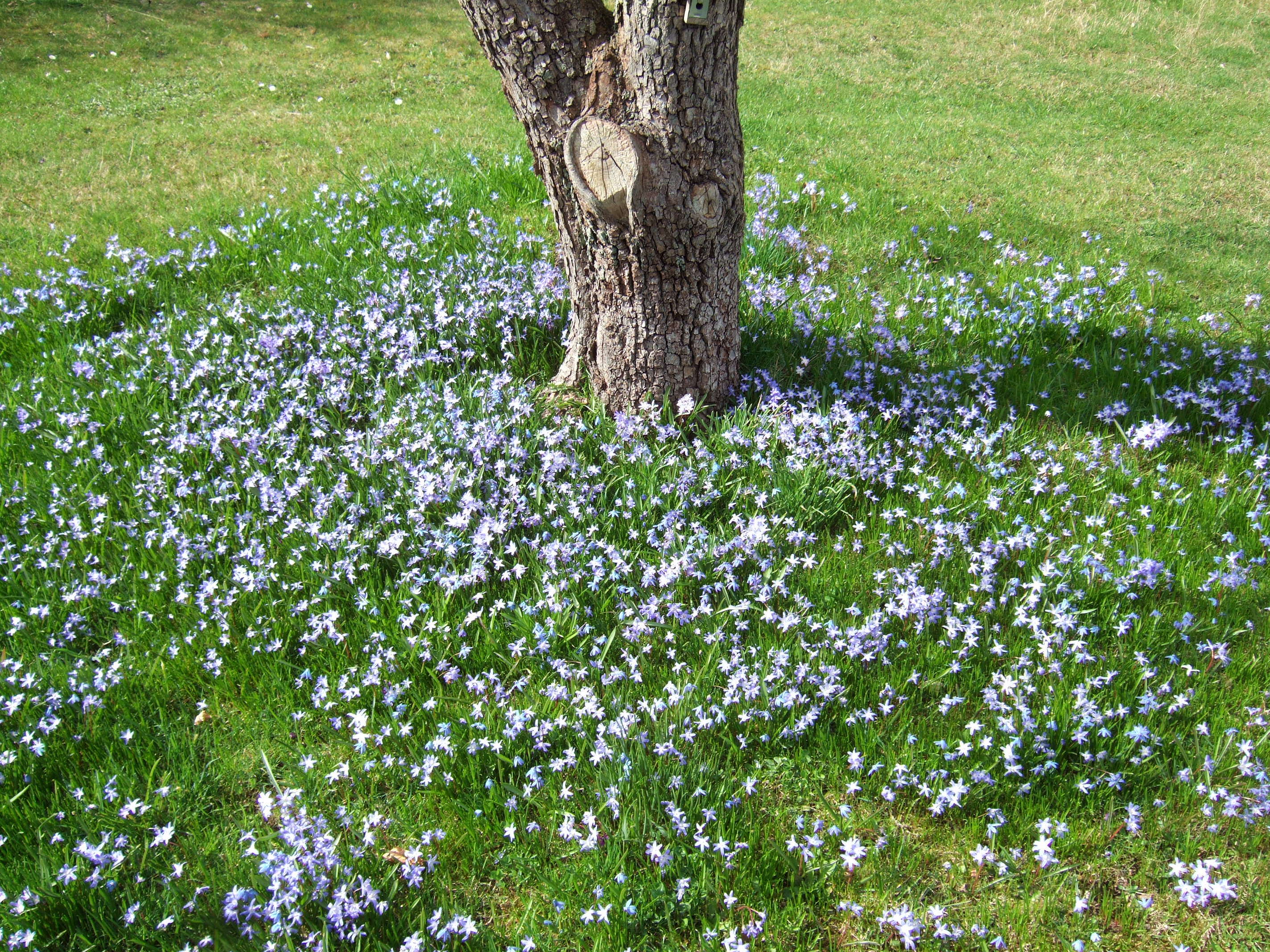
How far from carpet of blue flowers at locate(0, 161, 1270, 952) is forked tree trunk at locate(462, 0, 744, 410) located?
53 centimetres

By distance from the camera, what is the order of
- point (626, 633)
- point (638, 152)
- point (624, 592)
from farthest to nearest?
point (638, 152)
point (624, 592)
point (626, 633)

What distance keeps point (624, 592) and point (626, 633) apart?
24cm

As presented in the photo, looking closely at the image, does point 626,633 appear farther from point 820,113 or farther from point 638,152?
point 820,113

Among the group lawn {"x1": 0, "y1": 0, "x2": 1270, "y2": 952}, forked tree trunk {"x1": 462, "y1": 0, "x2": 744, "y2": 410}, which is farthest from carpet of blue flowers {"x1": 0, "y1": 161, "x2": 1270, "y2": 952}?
forked tree trunk {"x1": 462, "y1": 0, "x2": 744, "y2": 410}

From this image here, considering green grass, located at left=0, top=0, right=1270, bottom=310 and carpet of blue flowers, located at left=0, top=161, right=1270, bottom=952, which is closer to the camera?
carpet of blue flowers, located at left=0, top=161, right=1270, bottom=952

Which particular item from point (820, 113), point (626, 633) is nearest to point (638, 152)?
point (626, 633)

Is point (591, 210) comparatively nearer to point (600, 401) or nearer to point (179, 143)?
point (600, 401)

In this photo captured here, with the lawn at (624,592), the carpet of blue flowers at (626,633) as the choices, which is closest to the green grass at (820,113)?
the lawn at (624,592)

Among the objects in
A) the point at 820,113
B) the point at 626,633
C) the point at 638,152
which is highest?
the point at 638,152

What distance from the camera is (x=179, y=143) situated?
903 cm

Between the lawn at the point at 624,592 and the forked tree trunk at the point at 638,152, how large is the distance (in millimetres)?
539

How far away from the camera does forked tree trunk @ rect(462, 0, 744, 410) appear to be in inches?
140

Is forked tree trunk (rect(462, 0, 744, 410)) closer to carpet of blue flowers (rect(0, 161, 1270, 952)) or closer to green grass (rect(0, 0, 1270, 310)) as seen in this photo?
carpet of blue flowers (rect(0, 161, 1270, 952))

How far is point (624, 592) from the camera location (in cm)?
345
